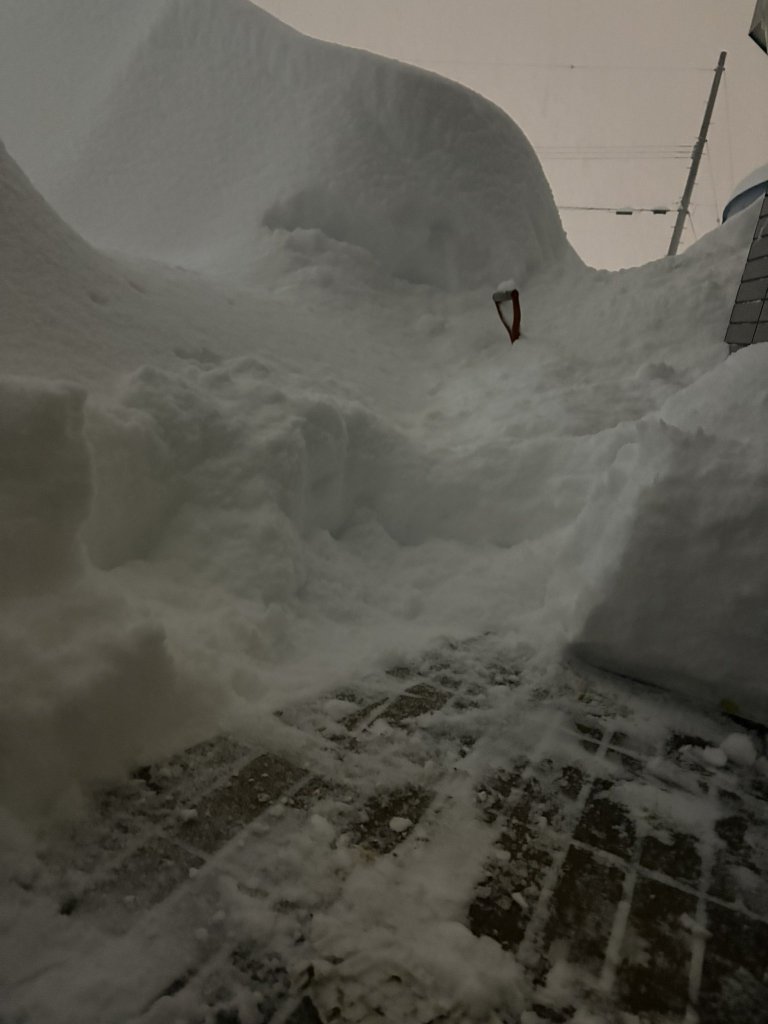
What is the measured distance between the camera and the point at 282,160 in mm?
6398

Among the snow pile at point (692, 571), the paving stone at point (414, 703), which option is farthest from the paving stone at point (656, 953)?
the snow pile at point (692, 571)

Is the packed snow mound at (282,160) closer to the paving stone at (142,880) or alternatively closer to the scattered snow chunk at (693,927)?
the paving stone at (142,880)

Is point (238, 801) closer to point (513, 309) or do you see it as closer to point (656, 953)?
point (656, 953)

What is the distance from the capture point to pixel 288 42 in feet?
21.8

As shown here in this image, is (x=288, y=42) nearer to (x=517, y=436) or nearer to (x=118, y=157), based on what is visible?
(x=118, y=157)

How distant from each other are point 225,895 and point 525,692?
1167 millimetres

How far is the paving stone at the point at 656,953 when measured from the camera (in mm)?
1214

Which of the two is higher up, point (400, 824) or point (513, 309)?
point (513, 309)

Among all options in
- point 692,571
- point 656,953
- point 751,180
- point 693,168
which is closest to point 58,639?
point 656,953

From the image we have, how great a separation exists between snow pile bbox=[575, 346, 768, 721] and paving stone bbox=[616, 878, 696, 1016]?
0.93m

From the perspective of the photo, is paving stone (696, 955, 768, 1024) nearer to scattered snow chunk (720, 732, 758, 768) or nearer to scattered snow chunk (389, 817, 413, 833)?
scattered snow chunk (389, 817, 413, 833)

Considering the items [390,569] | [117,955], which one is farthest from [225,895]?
[390,569]

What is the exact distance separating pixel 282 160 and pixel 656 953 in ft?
21.6

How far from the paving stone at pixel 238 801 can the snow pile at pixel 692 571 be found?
118 centimetres
